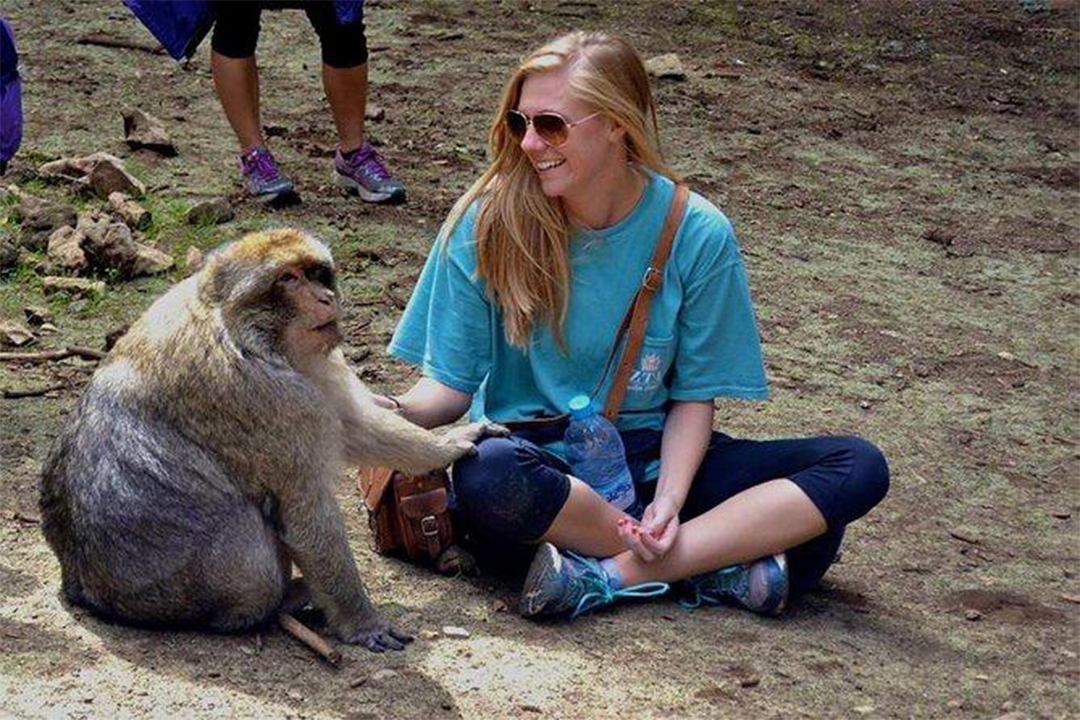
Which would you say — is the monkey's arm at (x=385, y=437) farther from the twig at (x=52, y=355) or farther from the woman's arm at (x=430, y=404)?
the twig at (x=52, y=355)

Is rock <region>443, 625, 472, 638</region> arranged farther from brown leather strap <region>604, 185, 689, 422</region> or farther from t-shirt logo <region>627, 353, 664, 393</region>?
t-shirt logo <region>627, 353, 664, 393</region>

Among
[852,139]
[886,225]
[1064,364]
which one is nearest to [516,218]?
[1064,364]

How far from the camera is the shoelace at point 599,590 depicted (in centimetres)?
476

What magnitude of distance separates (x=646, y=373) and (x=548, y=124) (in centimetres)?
72

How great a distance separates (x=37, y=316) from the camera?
6695mm

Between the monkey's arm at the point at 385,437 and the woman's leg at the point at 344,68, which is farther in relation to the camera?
the woman's leg at the point at 344,68

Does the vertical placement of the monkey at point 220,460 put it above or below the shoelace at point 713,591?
above

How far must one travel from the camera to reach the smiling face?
4.78 m

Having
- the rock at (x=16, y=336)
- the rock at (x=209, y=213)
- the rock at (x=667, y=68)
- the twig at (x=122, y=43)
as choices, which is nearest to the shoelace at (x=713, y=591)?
the rock at (x=16, y=336)

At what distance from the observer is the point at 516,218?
4867mm

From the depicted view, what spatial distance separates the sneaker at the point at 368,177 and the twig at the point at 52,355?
6.36 ft

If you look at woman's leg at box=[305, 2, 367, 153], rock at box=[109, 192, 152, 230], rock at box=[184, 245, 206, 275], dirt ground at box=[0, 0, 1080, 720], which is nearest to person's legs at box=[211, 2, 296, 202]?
dirt ground at box=[0, 0, 1080, 720]

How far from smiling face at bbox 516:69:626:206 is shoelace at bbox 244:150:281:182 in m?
3.18

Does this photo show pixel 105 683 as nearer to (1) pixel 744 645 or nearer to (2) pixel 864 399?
(1) pixel 744 645
